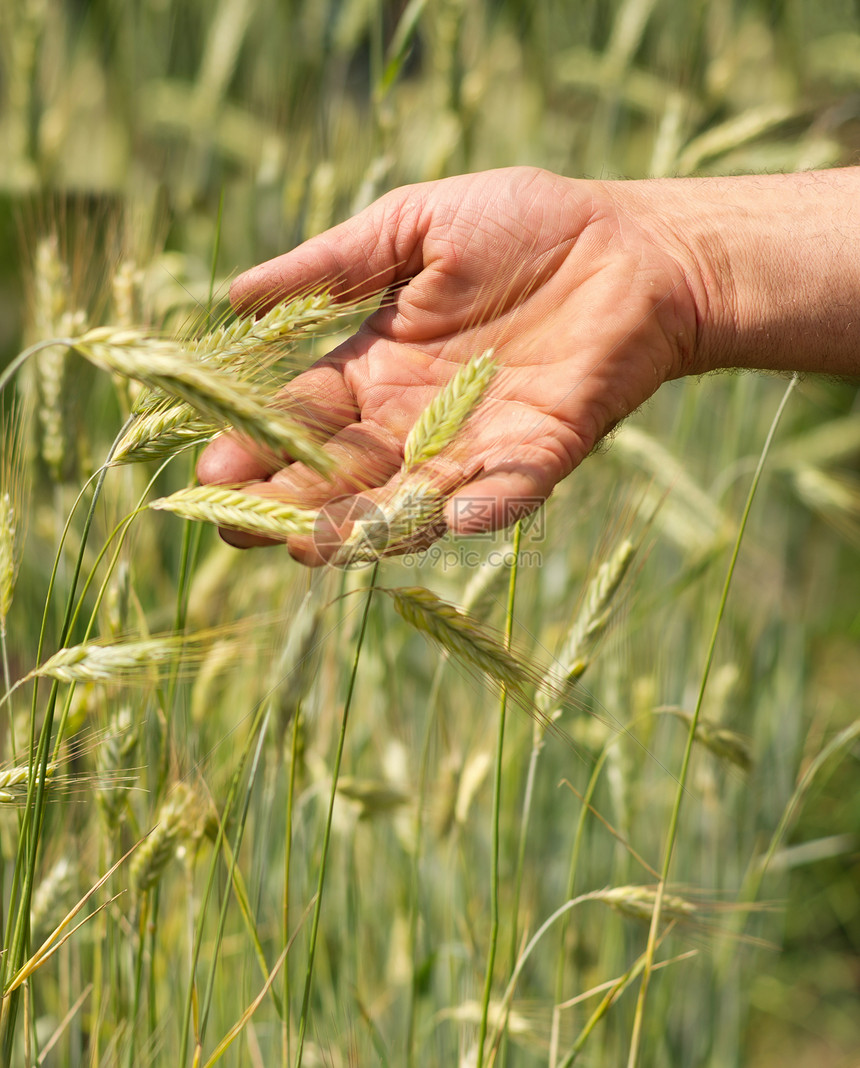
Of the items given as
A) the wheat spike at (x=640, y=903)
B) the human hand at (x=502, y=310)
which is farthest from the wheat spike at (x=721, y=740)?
the human hand at (x=502, y=310)

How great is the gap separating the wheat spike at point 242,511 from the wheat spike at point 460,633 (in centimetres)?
12

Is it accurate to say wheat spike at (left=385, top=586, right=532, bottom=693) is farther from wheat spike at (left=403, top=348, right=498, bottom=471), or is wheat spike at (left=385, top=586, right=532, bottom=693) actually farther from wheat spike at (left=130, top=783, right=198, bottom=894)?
wheat spike at (left=130, top=783, right=198, bottom=894)

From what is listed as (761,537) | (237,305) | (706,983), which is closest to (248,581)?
(237,305)

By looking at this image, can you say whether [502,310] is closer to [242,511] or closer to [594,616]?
[594,616]

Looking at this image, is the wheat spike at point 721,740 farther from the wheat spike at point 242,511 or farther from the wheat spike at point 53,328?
the wheat spike at point 53,328

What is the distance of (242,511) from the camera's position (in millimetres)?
742

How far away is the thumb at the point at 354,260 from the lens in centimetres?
101

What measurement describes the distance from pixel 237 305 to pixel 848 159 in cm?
134

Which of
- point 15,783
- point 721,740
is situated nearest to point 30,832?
point 15,783

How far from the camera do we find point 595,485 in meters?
1.64

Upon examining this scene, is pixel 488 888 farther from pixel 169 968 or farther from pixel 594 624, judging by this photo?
pixel 594 624

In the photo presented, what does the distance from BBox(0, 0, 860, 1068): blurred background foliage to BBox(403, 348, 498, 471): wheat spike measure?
295 millimetres

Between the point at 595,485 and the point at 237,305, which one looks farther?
the point at 595,485

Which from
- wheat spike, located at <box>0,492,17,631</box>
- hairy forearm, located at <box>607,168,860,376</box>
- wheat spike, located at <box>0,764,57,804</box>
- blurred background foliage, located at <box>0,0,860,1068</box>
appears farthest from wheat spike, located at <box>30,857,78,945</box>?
hairy forearm, located at <box>607,168,860,376</box>
